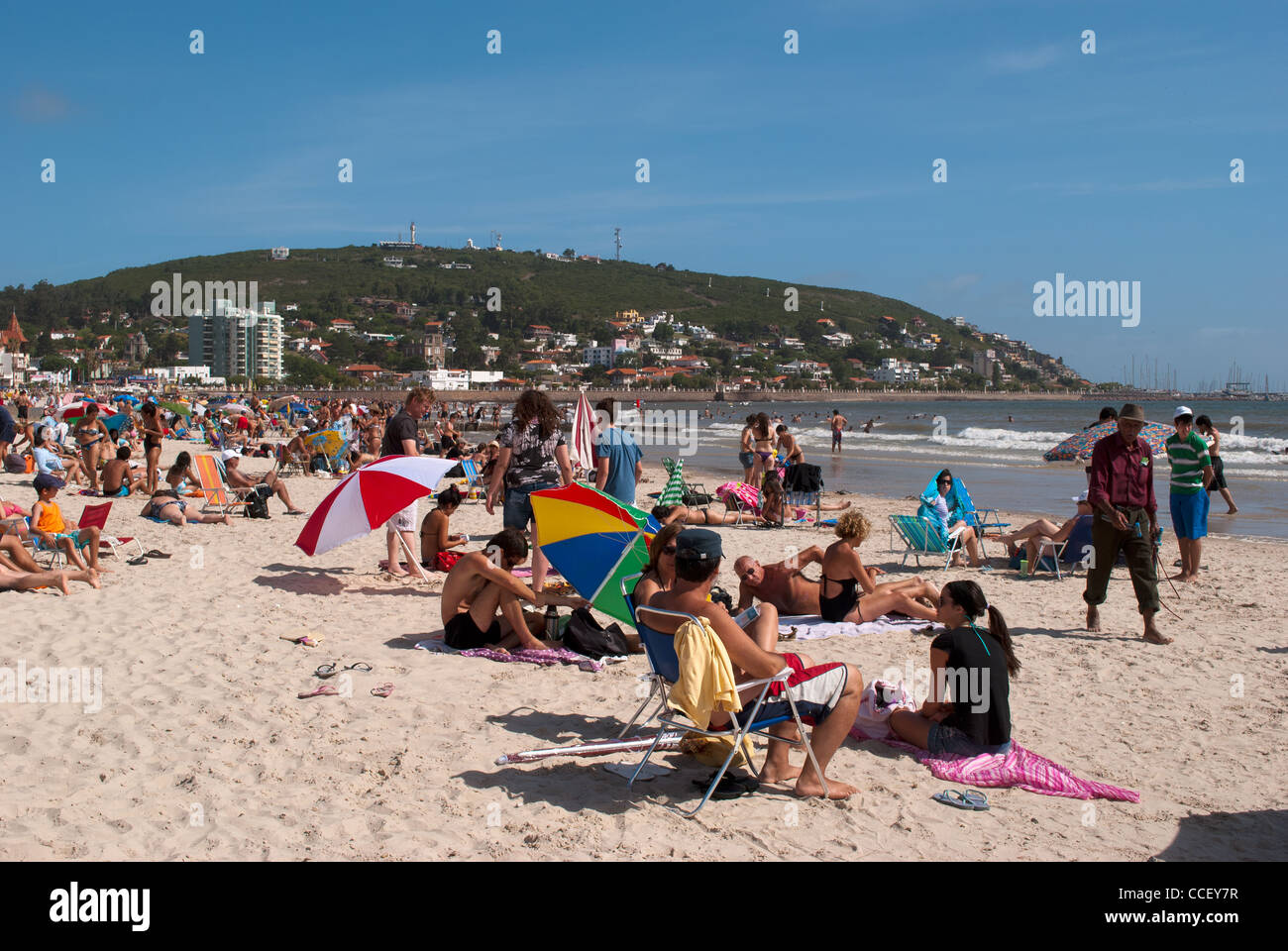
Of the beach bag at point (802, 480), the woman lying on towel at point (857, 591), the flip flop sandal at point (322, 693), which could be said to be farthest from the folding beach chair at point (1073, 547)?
the flip flop sandal at point (322, 693)

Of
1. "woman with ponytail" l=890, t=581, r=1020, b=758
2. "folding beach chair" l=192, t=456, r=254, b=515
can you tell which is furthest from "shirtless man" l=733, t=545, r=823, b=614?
"folding beach chair" l=192, t=456, r=254, b=515

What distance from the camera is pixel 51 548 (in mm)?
7465

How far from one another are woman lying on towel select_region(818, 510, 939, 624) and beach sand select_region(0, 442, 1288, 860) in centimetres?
23

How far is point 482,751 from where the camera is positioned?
4211 mm

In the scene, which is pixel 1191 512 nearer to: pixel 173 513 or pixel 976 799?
pixel 976 799

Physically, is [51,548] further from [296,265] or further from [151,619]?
[296,265]

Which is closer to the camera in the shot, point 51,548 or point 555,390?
point 51,548

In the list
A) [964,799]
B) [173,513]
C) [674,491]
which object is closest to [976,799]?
[964,799]

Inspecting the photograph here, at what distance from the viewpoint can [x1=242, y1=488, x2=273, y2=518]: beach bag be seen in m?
11.1

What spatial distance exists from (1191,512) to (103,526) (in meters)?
9.18

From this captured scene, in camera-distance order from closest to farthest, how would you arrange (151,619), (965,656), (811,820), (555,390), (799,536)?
(811,820)
(965,656)
(151,619)
(799,536)
(555,390)

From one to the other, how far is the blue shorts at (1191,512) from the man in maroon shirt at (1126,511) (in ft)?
5.70
